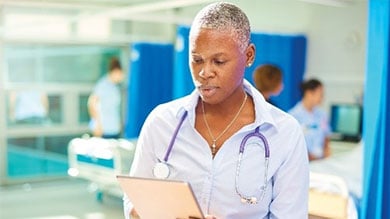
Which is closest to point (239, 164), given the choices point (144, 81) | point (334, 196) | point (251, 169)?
point (251, 169)

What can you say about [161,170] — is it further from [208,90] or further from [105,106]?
[105,106]

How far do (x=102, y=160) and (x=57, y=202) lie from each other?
117 centimetres

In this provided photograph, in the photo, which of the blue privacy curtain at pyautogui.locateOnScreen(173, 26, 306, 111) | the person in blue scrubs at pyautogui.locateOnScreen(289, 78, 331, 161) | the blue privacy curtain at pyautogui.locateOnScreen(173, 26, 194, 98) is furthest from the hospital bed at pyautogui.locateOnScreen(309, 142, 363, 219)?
the blue privacy curtain at pyautogui.locateOnScreen(173, 26, 306, 111)

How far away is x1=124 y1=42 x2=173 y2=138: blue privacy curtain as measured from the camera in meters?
7.28

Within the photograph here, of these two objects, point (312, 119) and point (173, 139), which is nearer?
point (173, 139)

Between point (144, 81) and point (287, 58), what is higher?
point (287, 58)

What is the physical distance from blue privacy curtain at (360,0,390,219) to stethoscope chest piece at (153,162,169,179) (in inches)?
71.5

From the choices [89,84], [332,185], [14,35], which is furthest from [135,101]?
[332,185]

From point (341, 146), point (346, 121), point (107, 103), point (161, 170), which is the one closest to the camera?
point (161, 170)

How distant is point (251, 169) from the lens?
1.42 m

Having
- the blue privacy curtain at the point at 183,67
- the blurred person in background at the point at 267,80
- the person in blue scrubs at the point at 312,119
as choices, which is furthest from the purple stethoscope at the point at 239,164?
the person in blue scrubs at the point at 312,119

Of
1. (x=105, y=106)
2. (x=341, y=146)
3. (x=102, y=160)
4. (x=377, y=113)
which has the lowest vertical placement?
(x=102, y=160)

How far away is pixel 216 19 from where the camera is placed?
137 centimetres

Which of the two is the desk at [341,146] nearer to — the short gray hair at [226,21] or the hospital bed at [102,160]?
the hospital bed at [102,160]
